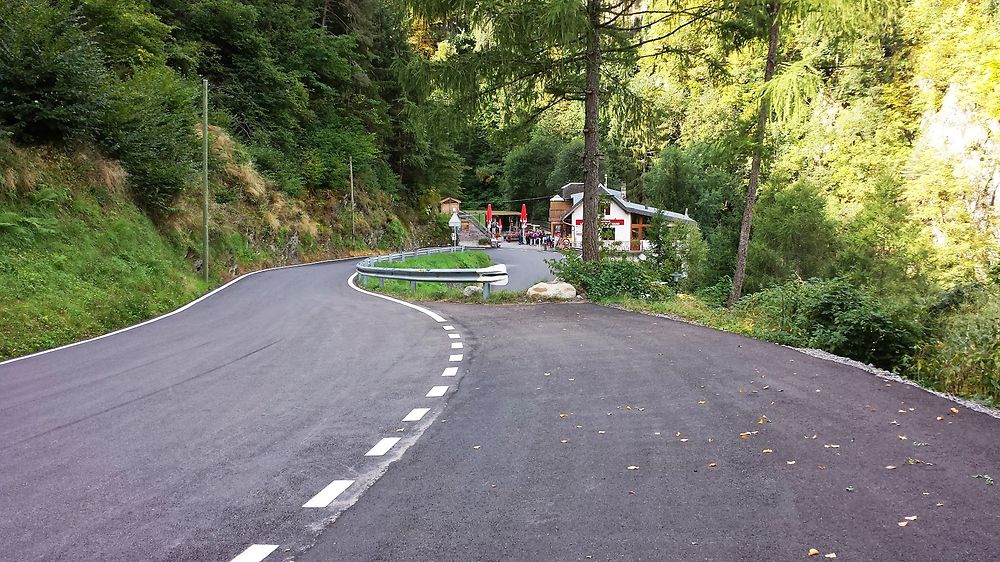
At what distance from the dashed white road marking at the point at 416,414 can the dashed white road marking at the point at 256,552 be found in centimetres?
257

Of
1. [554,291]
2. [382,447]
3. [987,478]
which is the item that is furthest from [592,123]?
[987,478]

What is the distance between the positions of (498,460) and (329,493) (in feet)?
4.10

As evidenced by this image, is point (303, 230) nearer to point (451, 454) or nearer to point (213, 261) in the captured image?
point (213, 261)

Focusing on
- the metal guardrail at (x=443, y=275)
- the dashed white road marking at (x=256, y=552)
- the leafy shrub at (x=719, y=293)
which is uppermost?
the metal guardrail at (x=443, y=275)

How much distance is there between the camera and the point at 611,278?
15.9 meters

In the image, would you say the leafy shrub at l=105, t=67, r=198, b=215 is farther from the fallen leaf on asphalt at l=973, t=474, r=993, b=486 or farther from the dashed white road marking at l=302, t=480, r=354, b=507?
the fallen leaf on asphalt at l=973, t=474, r=993, b=486

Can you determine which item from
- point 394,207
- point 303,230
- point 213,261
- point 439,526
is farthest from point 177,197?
point 394,207

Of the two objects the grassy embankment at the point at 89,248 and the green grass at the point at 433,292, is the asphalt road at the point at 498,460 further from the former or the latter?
the green grass at the point at 433,292

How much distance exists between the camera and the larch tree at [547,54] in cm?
1445

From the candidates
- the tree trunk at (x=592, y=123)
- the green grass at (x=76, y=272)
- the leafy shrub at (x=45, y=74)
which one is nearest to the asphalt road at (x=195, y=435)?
the green grass at (x=76, y=272)

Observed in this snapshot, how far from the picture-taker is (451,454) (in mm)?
4758

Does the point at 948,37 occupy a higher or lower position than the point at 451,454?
higher

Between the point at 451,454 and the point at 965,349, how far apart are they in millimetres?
6747

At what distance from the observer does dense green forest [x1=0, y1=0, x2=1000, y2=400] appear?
12.9 metres
